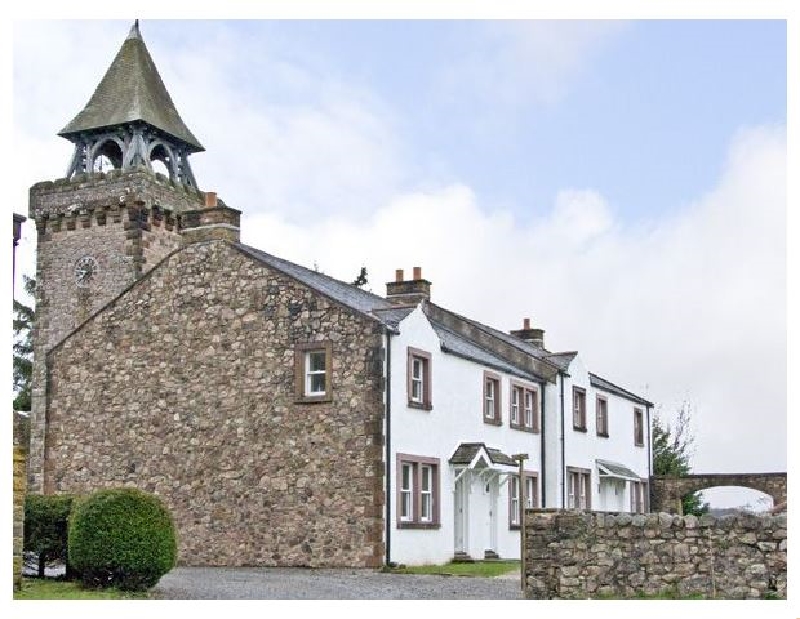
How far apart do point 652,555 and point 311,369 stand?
1209 centimetres

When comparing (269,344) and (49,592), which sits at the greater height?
(269,344)

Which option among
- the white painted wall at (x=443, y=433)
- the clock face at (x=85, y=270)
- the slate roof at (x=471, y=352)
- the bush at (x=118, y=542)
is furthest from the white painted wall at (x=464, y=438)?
the clock face at (x=85, y=270)

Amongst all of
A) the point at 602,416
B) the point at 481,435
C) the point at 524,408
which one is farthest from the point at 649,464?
the point at 481,435

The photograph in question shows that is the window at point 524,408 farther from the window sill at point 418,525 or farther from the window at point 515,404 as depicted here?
the window sill at point 418,525

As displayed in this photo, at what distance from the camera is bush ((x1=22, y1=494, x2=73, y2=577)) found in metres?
24.3

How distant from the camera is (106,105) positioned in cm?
4766

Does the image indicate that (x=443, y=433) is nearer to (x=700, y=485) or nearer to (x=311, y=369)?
(x=311, y=369)

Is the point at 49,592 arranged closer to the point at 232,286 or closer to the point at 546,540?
the point at 546,540

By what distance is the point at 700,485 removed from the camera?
49531 mm

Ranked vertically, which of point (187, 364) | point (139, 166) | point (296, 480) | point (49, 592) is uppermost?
point (139, 166)

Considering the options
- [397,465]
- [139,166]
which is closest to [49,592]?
[397,465]

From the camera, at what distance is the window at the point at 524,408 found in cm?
3903

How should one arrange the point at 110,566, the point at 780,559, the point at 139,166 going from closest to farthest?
the point at 780,559
the point at 110,566
the point at 139,166

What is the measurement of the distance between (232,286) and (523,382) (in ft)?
34.9
